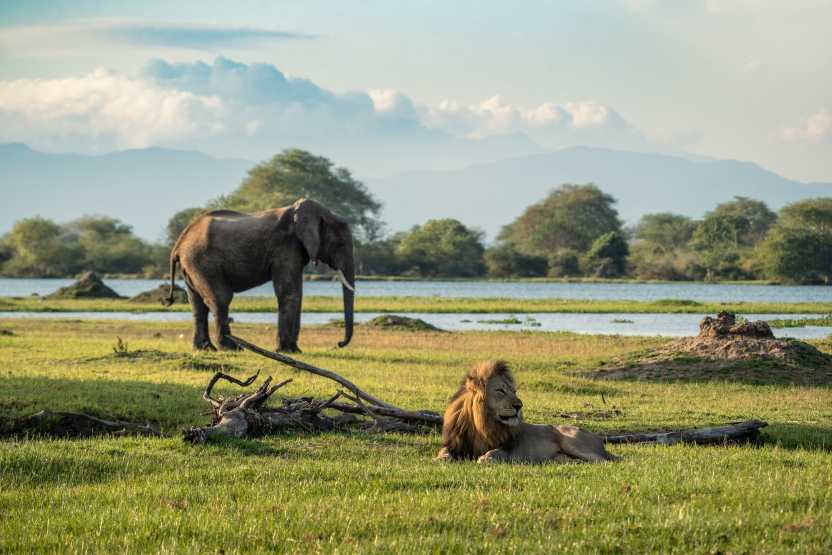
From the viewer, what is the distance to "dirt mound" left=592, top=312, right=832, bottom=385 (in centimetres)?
2216

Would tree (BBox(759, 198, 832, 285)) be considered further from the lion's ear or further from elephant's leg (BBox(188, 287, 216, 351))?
the lion's ear

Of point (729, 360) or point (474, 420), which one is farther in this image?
point (729, 360)

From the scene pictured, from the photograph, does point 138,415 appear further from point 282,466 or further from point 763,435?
point 763,435

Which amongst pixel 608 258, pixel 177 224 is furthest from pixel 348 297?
pixel 177 224

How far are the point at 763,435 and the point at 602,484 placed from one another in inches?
189

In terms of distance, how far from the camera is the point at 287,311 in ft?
89.0

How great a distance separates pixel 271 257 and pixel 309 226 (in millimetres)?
1276

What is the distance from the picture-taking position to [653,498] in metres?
9.07

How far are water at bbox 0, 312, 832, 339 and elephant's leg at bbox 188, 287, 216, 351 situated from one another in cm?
1423

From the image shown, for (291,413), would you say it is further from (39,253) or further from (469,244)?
(39,253)

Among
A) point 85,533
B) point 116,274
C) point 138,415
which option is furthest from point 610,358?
point 116,274

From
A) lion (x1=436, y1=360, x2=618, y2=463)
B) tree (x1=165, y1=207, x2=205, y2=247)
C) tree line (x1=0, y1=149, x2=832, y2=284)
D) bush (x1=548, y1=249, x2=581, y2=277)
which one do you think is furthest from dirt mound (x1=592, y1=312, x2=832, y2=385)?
tree (x1=165, y1=207, x2=205, y2=247)

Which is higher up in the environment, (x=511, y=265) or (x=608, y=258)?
(x=608, y=258)

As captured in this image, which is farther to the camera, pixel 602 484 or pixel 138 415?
pixel 138 415
